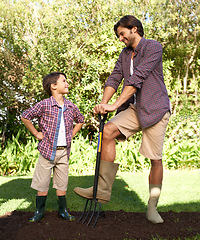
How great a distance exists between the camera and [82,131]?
7.32 m

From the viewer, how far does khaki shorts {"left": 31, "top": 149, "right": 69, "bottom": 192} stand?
9.07ft

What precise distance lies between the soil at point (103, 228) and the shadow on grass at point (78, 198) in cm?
35

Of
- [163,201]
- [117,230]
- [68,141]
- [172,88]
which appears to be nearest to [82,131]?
[172,88]

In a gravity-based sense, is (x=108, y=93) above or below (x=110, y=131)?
above

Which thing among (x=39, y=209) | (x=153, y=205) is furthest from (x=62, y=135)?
(x=153, y=205)

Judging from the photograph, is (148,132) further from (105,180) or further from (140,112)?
(105,180)

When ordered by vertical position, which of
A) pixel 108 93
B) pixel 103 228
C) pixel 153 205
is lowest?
Result: pixel 103 228

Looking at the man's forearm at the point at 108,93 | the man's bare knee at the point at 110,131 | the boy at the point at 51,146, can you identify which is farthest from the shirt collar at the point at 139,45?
the boy at the point at 51,146

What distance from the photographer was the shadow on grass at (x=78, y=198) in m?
3.27

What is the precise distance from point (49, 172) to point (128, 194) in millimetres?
1593

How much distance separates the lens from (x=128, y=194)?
4035 mm

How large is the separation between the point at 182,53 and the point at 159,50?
5.68 meters

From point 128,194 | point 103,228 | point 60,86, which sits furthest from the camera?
point 128,194

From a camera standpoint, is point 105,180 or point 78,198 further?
point 78,198
